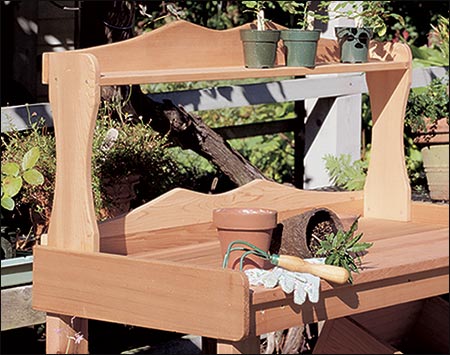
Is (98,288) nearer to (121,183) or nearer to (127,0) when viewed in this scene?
(121,183)

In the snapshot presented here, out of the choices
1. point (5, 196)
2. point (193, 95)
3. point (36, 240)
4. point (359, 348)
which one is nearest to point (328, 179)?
point (193, 95)

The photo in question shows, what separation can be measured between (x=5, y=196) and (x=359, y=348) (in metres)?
1.36

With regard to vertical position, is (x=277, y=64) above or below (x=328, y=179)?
above

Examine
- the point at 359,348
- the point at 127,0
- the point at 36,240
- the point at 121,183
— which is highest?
the point at 127,0

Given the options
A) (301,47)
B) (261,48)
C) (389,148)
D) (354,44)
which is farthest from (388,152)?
(261,48)

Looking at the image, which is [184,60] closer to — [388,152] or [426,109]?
[388,152]

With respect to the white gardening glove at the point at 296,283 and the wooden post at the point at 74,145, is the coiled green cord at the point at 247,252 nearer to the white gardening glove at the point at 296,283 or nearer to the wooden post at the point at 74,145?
the white gardening glove at the point at 296,283

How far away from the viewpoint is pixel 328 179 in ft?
14.9

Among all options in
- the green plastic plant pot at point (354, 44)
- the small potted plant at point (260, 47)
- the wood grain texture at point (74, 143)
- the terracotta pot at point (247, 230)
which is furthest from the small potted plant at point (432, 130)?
the wood grain texture at point (74, 143)

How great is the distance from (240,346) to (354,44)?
134 centimetres

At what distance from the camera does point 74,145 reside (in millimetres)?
2715

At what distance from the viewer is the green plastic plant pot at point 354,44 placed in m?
3.40

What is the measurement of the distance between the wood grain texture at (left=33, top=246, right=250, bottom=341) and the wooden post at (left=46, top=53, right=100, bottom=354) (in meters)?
0.06

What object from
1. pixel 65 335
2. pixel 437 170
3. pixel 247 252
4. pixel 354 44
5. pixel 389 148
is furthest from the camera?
pixel 437 170
